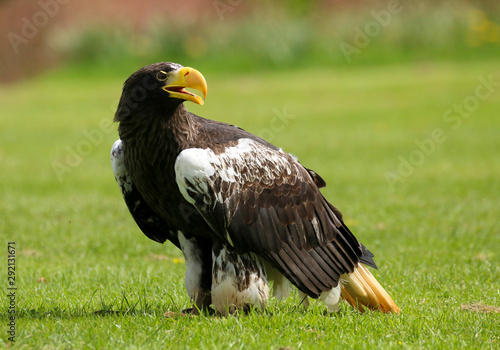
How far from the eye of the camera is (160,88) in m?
4.81

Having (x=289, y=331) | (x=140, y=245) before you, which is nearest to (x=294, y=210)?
(x=289, y=331)

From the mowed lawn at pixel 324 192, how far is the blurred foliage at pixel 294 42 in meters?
0.93

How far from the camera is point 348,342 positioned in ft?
14.8

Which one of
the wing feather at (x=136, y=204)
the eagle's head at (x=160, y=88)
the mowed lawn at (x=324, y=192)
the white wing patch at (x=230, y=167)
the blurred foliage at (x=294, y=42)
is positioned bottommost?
the mowed lawn at (x=324, y=192)

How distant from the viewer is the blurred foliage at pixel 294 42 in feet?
77.0

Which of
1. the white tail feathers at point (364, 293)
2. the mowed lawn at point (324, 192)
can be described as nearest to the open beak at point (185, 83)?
the mowed lawn at point (324, 192)

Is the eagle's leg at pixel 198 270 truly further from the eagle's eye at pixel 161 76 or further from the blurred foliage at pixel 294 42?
the blurred foliage at pixel 294 42

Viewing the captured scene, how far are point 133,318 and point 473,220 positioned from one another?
5.49 meters

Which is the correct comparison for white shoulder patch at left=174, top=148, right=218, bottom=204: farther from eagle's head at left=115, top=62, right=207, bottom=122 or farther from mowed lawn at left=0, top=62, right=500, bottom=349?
mowed lawn at left=0, top=62, right=500, bottom=349

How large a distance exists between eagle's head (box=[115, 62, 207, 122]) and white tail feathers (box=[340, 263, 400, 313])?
171 cm

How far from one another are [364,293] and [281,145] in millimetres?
9280

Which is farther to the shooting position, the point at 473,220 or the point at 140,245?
the point at 473,220

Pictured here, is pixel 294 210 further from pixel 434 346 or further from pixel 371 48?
pixel 371 48

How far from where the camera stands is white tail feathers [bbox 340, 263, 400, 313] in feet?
17.3
